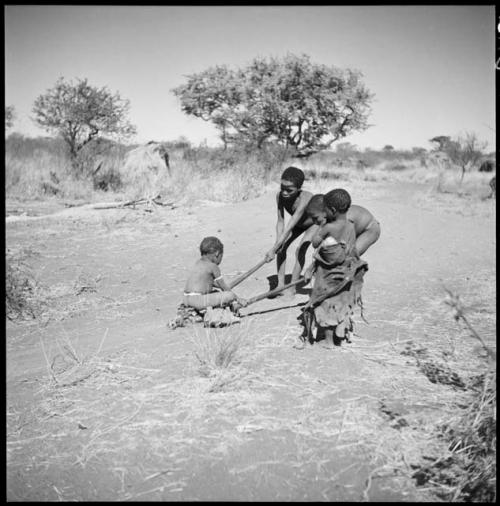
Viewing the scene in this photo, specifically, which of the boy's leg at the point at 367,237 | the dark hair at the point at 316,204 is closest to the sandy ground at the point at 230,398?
the boy's leg at the point at 367,237

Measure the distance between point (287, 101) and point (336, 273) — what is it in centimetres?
1728

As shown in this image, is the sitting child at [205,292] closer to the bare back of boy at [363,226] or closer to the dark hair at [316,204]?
the dark hair at [316,204]

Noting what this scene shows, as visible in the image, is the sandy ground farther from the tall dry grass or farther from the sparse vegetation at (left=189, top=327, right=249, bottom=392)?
the tall dry grass

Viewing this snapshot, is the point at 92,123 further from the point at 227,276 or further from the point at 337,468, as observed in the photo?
the point at 337,468

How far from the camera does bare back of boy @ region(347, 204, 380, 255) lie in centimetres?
504

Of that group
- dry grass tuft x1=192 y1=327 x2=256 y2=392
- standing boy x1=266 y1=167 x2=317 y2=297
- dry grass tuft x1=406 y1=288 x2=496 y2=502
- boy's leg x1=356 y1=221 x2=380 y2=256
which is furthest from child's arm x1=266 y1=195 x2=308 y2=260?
dry grass tuft x1=406 y1=288 x2=496 y2=502

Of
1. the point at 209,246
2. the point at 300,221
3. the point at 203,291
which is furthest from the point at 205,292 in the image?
the point at 300,221

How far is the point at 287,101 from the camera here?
1952 cm

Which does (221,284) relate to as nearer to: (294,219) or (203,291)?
(203,291)

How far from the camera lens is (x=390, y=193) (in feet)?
55.7

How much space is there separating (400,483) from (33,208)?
1210cm

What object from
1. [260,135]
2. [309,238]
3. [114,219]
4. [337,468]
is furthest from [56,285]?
[260,135]

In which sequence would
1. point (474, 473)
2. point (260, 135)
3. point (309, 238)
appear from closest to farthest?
point (474, 473), point (309, 238), point (260, 135)

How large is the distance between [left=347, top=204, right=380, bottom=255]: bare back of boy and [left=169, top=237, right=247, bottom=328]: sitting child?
1559 mm
